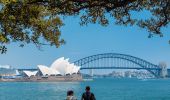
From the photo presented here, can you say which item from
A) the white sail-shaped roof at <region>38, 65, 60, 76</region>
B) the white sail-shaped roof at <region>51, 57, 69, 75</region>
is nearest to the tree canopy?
the white sail-shaped roof at <region>51, 57, 69, 75</region>

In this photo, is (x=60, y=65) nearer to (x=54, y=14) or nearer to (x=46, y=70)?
(x=46, y=70)

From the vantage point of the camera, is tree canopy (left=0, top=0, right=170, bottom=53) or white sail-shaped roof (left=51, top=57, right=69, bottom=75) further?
white sail-shaped roof (left=51, top=57, right=69, bottom=75)

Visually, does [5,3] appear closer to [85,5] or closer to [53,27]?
[85,5]

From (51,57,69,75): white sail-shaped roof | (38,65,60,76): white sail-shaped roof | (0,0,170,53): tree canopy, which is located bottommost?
(0,0,170,53): tree canopy

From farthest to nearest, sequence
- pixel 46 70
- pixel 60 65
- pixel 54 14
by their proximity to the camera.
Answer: pixel 46 70 → pixel 60 65 → pixel 54 14

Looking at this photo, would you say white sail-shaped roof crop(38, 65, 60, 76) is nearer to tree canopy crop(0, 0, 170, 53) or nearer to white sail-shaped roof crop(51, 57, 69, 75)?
white sail-shaped roof crop(51, 57, 69, 75)

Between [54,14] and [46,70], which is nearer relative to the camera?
[54,14]

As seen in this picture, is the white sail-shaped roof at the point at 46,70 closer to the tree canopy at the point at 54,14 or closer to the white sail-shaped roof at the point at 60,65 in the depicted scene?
the white sail-shaped roof at the point at 60,65

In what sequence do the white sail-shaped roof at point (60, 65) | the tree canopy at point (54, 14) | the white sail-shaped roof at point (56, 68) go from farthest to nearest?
the white sail-shaped roof at point (56, 68) → the white sail-shaped roof at point (60, 65) → the tree canopy at point (54, 14)

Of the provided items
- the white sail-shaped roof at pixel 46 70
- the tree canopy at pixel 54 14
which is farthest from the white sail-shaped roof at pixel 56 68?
the tree canopy at pixel 54 14

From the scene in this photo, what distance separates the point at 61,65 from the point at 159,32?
17837cm

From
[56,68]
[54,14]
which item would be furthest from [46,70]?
[54,14]

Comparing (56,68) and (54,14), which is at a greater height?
(56,68)

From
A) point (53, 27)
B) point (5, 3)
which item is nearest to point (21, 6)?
point (5, 3)
